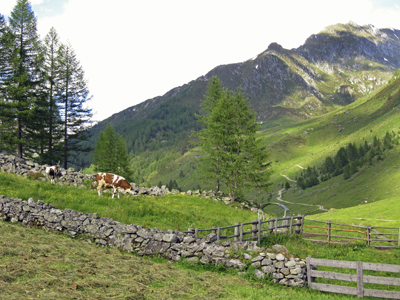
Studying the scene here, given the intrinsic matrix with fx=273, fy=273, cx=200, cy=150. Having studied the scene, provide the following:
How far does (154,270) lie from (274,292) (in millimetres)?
5728

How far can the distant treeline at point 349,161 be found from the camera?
157 meters

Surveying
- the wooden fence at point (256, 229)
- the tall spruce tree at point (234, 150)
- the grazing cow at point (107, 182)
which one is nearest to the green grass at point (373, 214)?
the tall spruce tree at point (234, 150)

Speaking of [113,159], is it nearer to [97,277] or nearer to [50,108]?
[50,108]

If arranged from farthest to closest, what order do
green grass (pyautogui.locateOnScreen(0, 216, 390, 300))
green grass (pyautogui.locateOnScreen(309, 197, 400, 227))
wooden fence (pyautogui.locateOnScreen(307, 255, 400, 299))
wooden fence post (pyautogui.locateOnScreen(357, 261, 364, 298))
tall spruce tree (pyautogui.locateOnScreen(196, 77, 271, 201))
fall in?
green grass (pyautogui.locateOnScreen(309, 197, 400, 227)), tall spruce tree (pyautogui.locateOnScreen(196, 77, 271, 201)), wooden fence post (pyautogui.locateOnScreen(357, 261, 364, 298)), wooden fence (pyautogui.locateOnScreen(307, 255, 400, 299)), green grass (pyautogui.locateOnScreen(0, 216, 390, 300))

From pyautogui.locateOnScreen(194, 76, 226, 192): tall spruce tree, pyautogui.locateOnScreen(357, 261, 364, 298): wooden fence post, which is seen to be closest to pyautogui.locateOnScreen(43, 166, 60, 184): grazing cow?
pyautogui.locateOnScreen(194, 76, 226, 192): tall spruce tree

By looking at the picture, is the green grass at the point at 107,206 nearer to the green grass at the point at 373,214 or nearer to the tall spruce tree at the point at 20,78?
the tall spruce tree at the point at 20,78

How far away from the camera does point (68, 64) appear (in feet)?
151

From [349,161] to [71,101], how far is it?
181m

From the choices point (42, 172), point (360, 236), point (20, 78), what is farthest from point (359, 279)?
point (20, 78)

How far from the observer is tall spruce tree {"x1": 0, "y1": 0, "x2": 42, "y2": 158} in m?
37.3

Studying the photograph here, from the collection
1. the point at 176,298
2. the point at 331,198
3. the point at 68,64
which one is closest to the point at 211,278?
the point at 176,298

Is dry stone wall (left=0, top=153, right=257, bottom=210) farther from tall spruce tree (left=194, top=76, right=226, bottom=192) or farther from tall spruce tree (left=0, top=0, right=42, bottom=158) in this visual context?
tall spruce tree (left=0, top=0, right=42, bottom=158)

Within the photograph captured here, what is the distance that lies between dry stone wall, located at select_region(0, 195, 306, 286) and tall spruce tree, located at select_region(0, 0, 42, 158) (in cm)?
2426

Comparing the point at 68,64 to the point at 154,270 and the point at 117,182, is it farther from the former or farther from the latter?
the point at 154,270
